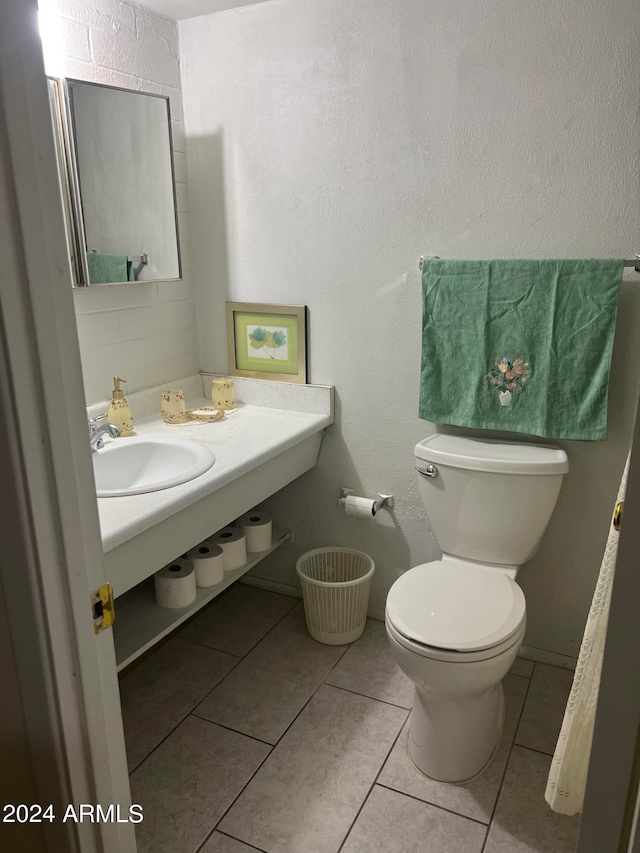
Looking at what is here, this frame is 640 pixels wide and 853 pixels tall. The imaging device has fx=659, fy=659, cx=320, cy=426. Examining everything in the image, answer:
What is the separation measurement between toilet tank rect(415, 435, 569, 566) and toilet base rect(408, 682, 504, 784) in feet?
1.38

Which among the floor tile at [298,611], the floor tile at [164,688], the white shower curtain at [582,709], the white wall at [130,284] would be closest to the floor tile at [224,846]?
the floor tile at [164,688]

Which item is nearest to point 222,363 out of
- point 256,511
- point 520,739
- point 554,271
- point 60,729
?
point 256,511

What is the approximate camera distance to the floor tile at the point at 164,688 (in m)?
1.91

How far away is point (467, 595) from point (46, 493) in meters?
1.28

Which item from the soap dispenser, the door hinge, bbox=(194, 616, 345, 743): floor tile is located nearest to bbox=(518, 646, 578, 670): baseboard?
bbox=(194, 616, 345, 743): floor tile

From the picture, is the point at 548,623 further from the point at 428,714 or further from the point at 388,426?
the point at 388,426

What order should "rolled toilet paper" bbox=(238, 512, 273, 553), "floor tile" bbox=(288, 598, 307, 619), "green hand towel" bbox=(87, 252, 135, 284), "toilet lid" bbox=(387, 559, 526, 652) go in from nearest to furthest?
"toilet lid" bbox=(387, 559, 526, 652) < "green hand towel" bbox=(87, 252, 135, 284) < "rolled toilet paper" bbox=(238, 512, 273, 553) < "floor tile" bbox=(288, 598, 307, 619)

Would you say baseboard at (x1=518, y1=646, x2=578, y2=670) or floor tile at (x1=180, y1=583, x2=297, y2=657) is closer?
baseboard at (x1=518, y1=646, x2=578, y2=670)

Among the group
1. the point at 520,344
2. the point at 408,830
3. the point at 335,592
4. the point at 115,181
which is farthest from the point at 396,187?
the point at 408,830

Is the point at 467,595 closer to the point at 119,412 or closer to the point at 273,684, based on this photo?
the point at 273,684

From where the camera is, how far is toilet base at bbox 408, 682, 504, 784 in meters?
1.72

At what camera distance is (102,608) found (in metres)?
0.89

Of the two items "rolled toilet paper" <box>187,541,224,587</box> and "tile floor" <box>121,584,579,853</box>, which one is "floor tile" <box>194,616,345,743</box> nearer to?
"tile floor" <box>121,584,579,853</box>

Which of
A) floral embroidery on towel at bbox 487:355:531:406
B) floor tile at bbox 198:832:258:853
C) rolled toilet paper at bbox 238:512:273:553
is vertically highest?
floral embroidery on towel at bbox 487:355:531:406
